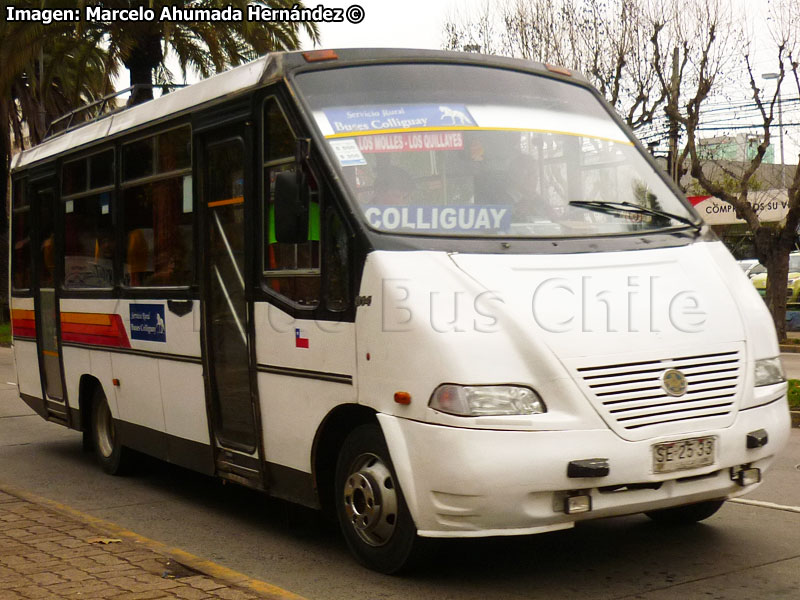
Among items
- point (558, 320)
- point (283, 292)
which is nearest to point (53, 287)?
point (283, 292)

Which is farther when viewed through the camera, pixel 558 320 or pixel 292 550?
pixel 292 550

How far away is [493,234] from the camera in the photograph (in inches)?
217

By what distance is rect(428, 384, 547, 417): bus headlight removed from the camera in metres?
4.82

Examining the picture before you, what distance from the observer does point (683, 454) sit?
501cm

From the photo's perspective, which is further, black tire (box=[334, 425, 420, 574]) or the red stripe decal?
the red stripe decal

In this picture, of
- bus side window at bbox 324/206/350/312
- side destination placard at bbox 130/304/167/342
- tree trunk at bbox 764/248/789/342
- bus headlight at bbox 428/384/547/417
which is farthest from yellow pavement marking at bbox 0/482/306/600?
tree trunk at bbox 764/248/789/342

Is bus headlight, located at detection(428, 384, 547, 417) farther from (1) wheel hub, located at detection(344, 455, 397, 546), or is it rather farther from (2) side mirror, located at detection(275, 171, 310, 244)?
(2) side mirror, located at detection(275, 171, 310, 244)

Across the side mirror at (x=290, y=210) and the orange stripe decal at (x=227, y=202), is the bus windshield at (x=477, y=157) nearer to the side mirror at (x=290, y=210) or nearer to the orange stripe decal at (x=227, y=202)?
the side mirror at (x=290, y=210)

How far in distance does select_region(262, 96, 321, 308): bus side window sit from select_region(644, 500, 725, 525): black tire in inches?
89.4

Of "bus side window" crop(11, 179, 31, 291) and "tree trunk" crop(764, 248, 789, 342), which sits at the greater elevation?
"bus side window" crop(11, 179, 31, 291)

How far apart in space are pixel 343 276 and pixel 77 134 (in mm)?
4611

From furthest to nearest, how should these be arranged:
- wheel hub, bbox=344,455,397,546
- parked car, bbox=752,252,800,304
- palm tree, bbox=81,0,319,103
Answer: parked car, bbox=752,252,800,304 < palm tree, bbox=81,0,319,103 < wheel hub, bbox=344,455,397,546

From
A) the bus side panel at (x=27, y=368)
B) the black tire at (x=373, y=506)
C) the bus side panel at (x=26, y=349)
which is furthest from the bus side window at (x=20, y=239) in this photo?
the black tire at (x=373, y=506)

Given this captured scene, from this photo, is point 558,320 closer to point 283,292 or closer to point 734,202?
point 283,292
